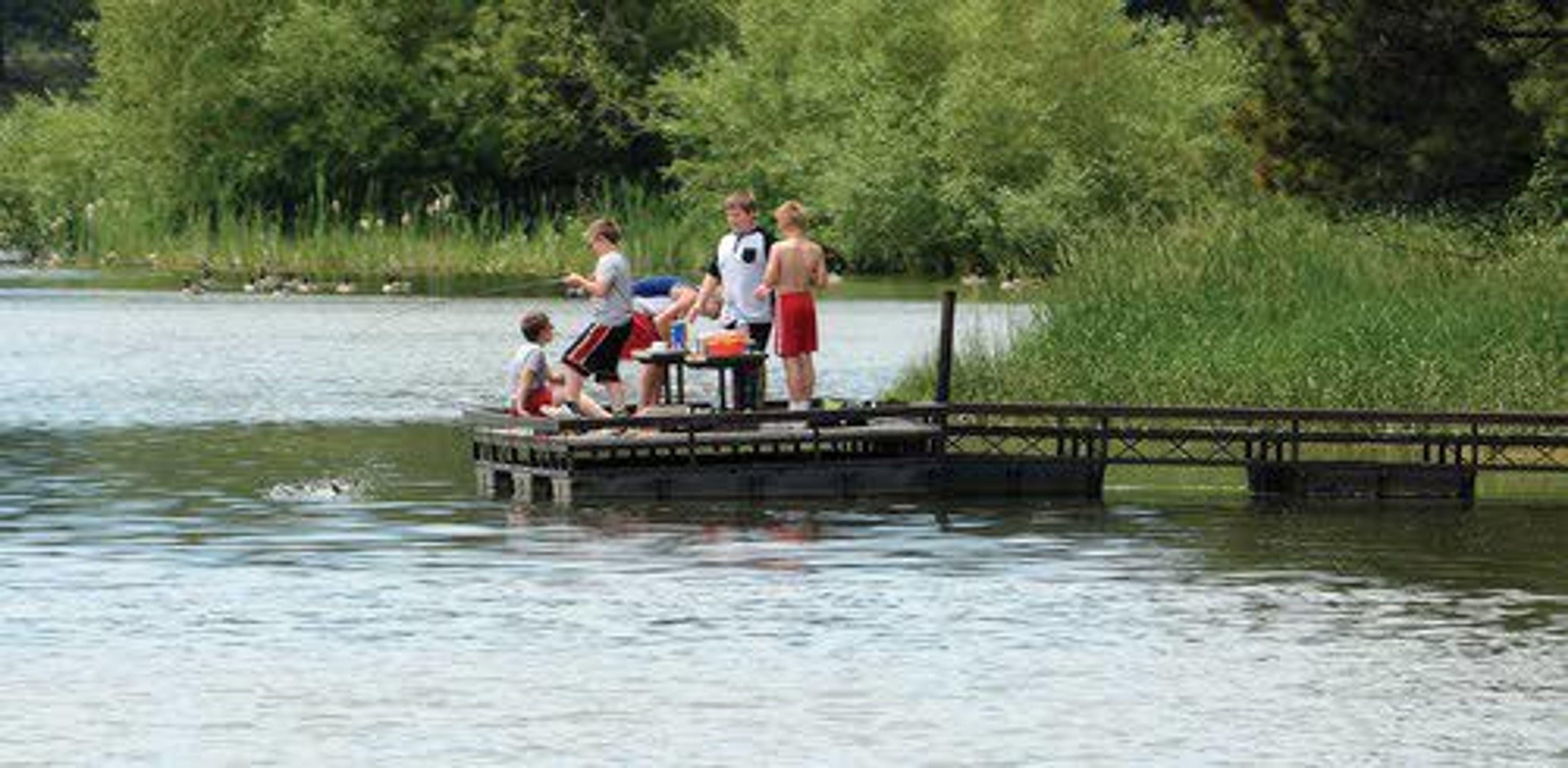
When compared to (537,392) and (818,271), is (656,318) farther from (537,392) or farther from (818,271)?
(818,271)

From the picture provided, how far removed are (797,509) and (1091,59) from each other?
5186 centimetres

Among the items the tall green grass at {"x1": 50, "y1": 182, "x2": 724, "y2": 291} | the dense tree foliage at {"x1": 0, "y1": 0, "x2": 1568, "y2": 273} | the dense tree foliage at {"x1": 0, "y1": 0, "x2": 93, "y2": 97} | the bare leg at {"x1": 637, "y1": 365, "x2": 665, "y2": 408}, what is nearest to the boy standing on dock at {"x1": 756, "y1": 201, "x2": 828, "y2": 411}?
the bare leg at {"x1": 637, "y1": 365, "x2": 665, "y2": 408}

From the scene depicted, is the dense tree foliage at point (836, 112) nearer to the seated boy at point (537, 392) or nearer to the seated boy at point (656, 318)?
the seated boy at point (656, 318)

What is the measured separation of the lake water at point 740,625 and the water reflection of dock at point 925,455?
1.41 ft

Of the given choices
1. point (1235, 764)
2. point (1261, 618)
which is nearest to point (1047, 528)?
point (1261, 618)

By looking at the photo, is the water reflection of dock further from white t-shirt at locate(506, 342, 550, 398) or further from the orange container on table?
the orange container on table

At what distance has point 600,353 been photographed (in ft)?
100

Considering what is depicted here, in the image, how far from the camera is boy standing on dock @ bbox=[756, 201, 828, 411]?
29750 mm

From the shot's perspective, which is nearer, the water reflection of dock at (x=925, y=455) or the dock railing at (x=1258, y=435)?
the water reflection of dock at (x=925, y=455)

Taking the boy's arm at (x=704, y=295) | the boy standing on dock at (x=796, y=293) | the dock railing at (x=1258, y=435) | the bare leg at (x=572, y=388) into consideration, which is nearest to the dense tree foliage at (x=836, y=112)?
the dock railing at (x=1258, y=435)

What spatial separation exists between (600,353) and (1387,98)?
16.6m

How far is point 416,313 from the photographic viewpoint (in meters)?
67.0

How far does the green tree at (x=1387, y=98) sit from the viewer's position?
44125mm

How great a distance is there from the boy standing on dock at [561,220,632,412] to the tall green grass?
47.5 m
